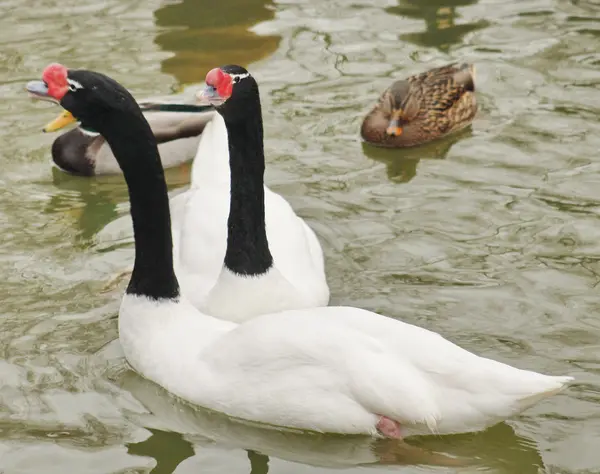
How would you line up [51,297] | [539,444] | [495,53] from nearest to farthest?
[539,444] < [51,297] < [495,53]

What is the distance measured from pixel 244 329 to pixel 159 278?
2.19 ft

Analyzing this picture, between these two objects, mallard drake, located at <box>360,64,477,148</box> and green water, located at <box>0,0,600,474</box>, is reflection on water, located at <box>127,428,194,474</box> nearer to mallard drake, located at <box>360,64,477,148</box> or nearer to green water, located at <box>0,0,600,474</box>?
green water, located at <box>0,0,600,474</box>

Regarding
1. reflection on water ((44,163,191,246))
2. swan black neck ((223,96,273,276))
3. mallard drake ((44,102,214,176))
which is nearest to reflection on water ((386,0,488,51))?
mallard drake ((44,102,214,176))

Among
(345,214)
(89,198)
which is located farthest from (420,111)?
(89,198)

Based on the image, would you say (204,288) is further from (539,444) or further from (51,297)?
(539,444)

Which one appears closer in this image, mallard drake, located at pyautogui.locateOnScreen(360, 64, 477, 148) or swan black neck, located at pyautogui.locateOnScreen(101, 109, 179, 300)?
swan black neck, located at pyautogui.locateOnScreen(101, 109, 179, 300)

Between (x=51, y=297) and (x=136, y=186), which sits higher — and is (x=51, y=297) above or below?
below

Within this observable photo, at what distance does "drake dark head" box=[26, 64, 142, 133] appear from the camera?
5.88 m

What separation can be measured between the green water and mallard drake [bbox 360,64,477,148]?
0.15 metres

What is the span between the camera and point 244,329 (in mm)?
5863

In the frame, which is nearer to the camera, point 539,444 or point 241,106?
point 539,444

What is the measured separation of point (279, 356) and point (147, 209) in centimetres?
114

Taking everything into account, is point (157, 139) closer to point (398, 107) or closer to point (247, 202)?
point (398, 107)

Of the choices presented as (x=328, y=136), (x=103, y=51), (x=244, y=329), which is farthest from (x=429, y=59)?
(x=244, y=329)
